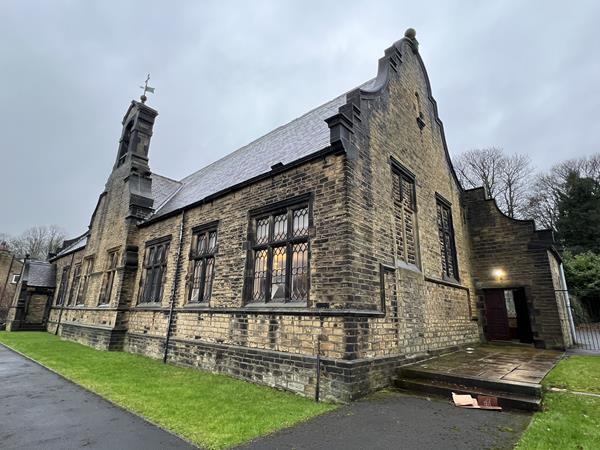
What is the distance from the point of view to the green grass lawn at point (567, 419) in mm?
3398

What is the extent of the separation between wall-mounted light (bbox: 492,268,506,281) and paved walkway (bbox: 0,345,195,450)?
11.8 metres

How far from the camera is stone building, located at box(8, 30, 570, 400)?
6020 mm

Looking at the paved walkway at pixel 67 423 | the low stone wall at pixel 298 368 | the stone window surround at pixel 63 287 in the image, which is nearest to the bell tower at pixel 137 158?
the low stone wall at pixel 298 368

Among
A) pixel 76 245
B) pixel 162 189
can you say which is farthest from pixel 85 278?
pixel 76 245

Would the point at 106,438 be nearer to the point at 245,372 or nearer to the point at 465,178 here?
the point at 245,372

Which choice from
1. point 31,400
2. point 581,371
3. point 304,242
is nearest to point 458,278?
point 581,371

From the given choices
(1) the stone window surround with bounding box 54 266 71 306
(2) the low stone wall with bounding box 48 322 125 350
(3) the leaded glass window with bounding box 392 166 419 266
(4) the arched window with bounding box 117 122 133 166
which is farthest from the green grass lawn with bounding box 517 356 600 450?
(1) the stone window surround with bounding box 54 266 71 306

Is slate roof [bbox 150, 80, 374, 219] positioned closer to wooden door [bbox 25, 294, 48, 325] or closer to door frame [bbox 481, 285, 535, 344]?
door frame [bbox 481, 285, 535, 344]

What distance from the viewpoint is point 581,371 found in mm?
6719

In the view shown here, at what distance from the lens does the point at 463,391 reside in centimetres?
513

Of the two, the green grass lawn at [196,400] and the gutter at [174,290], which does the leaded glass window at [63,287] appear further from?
the gutter at [174,290]

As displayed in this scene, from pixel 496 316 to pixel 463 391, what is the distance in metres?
8.77

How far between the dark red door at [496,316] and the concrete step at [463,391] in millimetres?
8156

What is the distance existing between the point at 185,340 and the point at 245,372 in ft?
9.39
